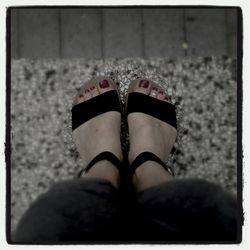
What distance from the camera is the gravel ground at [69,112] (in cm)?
73

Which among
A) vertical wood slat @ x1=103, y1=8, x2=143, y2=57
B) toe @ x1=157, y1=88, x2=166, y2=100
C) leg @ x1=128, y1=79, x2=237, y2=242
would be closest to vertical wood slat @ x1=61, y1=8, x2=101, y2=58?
vertical wood slat @ x1=103, y1=8, x2=143, y2=57

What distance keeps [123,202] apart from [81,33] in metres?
0.27

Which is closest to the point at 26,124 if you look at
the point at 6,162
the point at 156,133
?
the point at 6,162

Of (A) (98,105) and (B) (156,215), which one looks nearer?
(B) (156,215)

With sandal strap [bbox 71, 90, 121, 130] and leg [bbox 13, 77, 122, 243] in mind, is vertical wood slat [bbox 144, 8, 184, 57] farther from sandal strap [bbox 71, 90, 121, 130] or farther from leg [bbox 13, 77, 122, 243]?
leg [bbox 13, 77, 122, 243]

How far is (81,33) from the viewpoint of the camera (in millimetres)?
724

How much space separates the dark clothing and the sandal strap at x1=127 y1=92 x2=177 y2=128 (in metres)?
0.15

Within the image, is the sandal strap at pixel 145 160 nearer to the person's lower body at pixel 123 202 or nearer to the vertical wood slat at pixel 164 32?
the person's lower body at pixel 123 202

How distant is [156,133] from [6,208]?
277 mm

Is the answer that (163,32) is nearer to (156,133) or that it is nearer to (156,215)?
(156,133)

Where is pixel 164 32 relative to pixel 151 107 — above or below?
above

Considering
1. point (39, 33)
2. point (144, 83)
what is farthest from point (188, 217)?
point (39, 33)

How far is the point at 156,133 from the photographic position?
0.80 m

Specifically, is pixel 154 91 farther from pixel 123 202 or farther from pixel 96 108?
pixel 123 202
